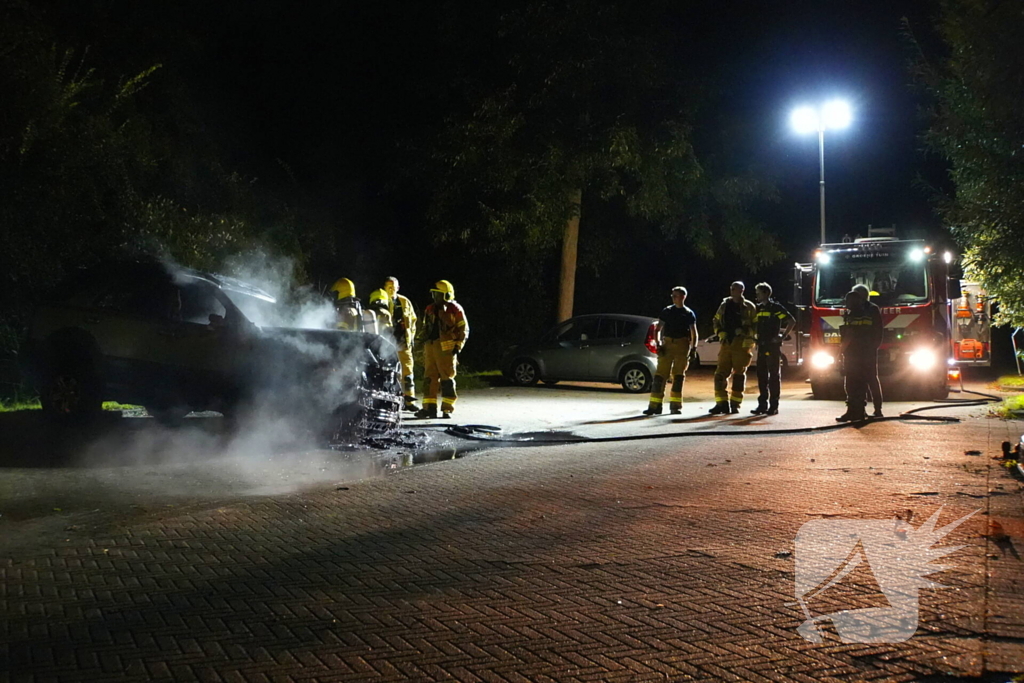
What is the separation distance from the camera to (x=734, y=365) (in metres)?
14.8

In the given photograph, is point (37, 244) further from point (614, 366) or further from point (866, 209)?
point (866, 209)

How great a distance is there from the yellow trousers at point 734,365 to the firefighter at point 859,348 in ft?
4.74

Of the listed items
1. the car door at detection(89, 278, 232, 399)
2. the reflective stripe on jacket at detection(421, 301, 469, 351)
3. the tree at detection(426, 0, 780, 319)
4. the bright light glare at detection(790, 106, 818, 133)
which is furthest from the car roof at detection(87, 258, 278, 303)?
the bright light glare at detection(790, 106, 818, 133)

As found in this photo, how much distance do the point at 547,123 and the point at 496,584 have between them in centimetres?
1961

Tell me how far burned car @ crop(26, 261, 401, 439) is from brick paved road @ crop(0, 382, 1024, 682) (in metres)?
2.39

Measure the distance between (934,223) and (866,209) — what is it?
92.3 inches

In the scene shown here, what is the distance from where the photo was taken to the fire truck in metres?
17.2

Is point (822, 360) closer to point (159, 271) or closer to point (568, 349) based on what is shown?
point (568, 349)

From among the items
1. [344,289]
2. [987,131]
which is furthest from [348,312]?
[987,131]

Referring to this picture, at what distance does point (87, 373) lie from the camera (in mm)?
11406

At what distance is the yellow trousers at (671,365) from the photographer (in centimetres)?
1452

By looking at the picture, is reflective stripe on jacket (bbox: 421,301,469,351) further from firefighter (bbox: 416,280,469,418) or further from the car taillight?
the car taillight

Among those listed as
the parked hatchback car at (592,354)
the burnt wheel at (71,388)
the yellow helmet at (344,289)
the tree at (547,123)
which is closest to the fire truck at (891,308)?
the parked hatchback car at (592,354)
